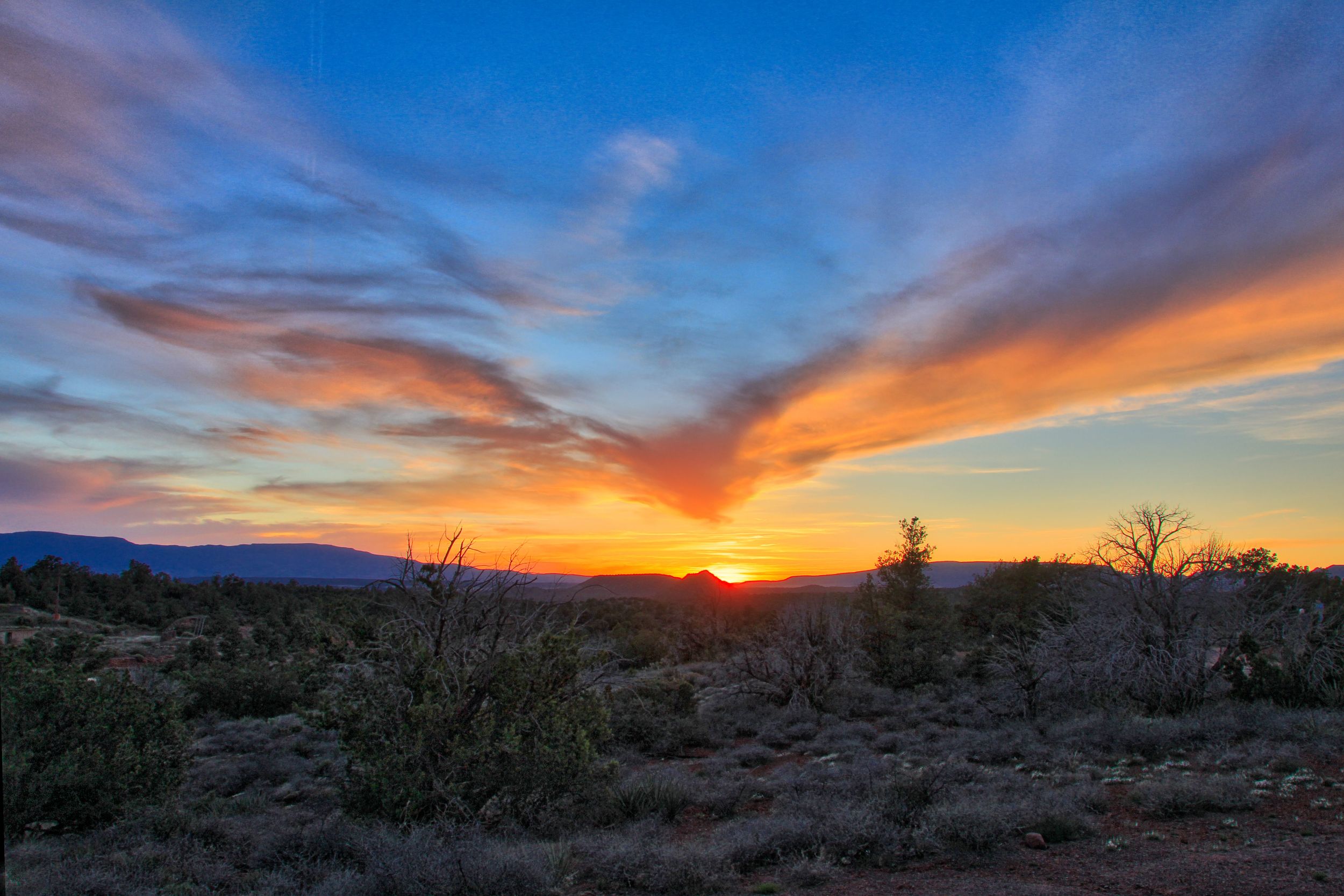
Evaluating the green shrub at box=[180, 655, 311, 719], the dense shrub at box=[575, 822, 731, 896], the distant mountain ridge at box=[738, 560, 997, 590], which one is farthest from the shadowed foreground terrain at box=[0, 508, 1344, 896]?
the distant mountain ridge at box=[738, 560, 997, 590]

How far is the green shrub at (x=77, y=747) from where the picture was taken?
29.6 ft

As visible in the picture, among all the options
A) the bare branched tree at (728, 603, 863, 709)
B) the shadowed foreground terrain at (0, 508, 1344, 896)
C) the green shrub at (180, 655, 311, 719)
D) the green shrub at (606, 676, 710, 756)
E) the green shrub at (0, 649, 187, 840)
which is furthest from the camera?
the bare branched tree at (728, 603, 863, 709)

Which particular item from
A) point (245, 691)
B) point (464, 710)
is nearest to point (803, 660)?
point (464, 710)

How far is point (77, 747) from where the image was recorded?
384 inches

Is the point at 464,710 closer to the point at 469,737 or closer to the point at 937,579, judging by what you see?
the point at 469,737

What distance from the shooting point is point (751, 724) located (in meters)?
19.8

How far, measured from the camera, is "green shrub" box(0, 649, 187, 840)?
9031 millimetres

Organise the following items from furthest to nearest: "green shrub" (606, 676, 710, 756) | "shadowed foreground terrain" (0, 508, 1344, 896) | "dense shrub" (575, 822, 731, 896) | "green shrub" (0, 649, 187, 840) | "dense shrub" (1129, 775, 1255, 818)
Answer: "green shrub" (606, 676, 710, 756) → "dense shrub" (1129, 775, 1255, 818) → "green shrub" (0, 649, 187, 840) → "shadowed foreground terrain" (0, 508, 1344, 896) → "dense shrub" (575, 822, 731, 896)

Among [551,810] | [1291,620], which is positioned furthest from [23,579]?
[1291,620]

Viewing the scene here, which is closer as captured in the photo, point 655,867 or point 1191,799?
point 655,867

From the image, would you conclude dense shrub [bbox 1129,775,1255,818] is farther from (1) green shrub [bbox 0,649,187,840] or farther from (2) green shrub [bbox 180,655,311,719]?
(2) green shrub [bbox 180,655,311,719]

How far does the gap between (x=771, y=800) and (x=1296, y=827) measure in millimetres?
6983

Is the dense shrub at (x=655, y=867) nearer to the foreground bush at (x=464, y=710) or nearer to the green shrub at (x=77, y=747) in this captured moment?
the foreground bush at (x=464, y=710)

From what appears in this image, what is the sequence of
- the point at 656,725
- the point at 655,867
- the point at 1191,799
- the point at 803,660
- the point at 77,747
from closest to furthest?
the point at 655,867 → the point at 1191,799 → the point at 77,747 → the point at 656,725 → the point at 803,660
